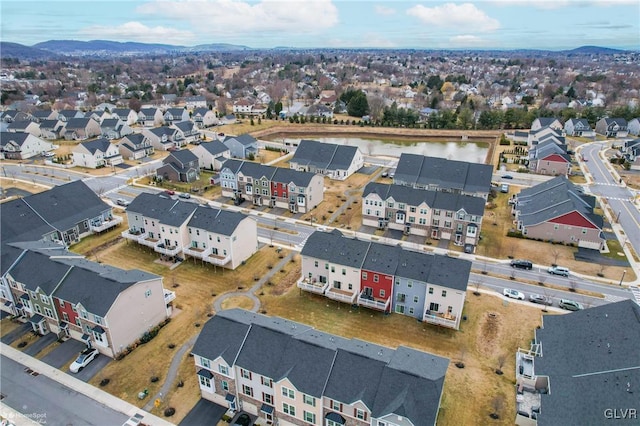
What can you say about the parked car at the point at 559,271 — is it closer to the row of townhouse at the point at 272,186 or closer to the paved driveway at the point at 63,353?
the row of townhouse at the point at 272,186

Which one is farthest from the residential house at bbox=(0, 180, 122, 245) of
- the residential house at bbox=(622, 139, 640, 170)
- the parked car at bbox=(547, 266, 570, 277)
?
the residential house at bbox=(622, 139, 640, 170)

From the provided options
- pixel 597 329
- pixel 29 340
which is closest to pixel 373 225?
pixel 597 329

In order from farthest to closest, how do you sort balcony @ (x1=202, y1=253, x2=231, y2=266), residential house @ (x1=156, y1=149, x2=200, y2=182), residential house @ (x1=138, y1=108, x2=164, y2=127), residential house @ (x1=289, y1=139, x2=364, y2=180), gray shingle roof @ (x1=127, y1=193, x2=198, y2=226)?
residential house @ (x1=138, y1=108, x2=164, y2=127) < residential house @ (x1=289, y1=139, x2=364, y2=180) < residential house @ (x1=156, y1=149, x2=200, y2=182) < gray shingle roof @ (x1=127, y1=193, x2=198, y2=226) < balcony @ (x1=202, y1=253, x2=231, y2=266)

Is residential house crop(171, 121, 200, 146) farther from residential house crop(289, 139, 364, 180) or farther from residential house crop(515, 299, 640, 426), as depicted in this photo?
residential house crop(515, 299, 640, 426)

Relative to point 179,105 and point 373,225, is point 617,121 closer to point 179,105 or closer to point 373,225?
point 373,225

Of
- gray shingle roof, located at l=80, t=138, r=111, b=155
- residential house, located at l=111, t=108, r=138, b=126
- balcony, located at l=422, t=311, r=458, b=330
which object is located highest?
residential house, located at l=111, t=108, r=138, b=126

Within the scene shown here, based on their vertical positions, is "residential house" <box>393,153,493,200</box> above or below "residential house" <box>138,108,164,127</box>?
below

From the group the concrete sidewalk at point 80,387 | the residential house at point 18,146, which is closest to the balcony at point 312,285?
the concrete sidewalk at point 80,387
